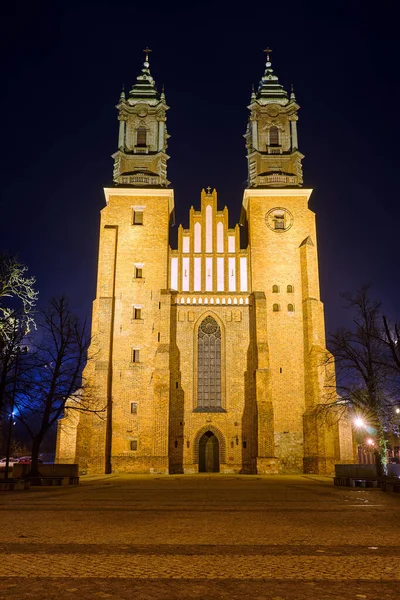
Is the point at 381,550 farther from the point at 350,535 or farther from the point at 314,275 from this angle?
the point at 314,275

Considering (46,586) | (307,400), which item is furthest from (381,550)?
(307,400)

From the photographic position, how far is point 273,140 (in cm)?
4531

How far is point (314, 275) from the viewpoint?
129 feet

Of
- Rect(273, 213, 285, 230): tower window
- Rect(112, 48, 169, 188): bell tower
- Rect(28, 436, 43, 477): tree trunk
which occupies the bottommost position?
Rect(28, 436, 43, 477): tree trunk

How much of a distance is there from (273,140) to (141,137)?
10872mm

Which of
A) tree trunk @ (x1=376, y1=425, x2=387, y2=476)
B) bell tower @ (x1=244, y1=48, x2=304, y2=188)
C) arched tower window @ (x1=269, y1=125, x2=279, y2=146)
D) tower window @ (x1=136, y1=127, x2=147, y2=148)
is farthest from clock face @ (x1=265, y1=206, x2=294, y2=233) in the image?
tree trunk @ (x1=376, y1=425, x2=387, y2=476)

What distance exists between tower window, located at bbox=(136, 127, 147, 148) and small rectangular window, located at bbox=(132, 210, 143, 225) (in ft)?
21.5

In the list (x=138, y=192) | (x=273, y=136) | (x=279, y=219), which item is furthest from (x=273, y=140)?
(x=138, y=192)

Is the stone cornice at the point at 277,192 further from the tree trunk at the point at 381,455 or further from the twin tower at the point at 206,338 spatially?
the tree trunk at the point at 381,455

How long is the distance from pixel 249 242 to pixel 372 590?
3605 cm

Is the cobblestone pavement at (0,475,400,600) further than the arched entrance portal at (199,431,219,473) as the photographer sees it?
No

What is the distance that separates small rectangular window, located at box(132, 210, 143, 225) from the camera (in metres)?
41.6

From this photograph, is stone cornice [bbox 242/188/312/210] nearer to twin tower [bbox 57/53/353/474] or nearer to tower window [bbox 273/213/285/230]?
twin tower [bbox 57/53/353/474]

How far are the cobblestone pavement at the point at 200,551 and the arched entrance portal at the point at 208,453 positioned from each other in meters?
22.6
